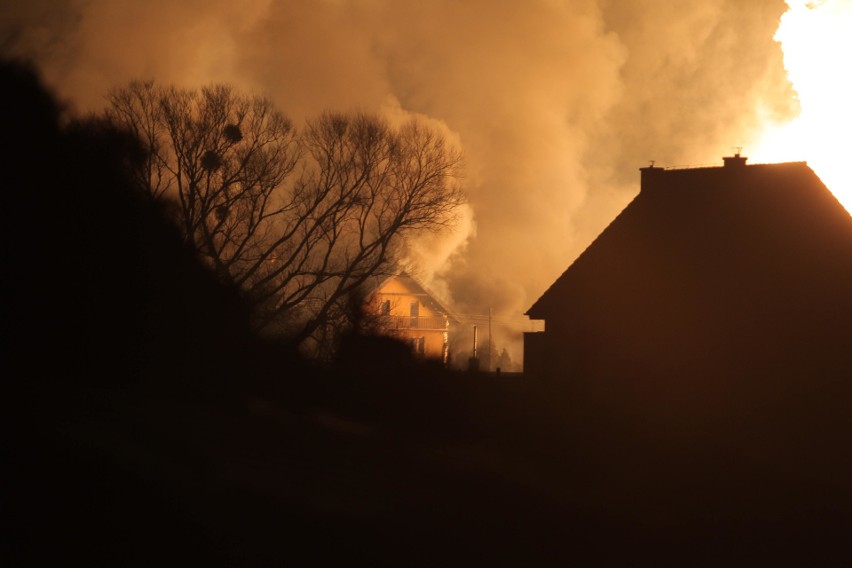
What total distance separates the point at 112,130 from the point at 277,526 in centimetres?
2322

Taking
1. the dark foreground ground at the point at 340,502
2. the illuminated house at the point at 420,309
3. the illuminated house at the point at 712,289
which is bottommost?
the dark foreground ground at the point at 340,502

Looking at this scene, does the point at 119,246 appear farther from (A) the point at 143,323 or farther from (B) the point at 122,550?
(B) the point at 122,550

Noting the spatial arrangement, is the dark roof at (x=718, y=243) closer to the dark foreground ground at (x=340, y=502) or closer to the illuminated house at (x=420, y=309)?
the dark foreground ground at (x=340, y=502)

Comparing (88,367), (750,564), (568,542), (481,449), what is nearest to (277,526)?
(568,542)

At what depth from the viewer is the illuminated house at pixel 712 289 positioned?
30.4m

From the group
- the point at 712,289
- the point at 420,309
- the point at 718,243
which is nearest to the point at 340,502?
the point at 712,289

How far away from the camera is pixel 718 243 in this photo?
A: 32312 mm

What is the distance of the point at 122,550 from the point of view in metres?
9.82

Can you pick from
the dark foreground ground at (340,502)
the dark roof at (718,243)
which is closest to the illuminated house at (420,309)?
the dark roof at (718,243)

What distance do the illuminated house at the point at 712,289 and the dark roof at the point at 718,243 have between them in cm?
4

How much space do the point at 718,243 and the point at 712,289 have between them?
167 centimetres

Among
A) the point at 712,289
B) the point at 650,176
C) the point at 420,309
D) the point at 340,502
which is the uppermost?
the point at 420,309

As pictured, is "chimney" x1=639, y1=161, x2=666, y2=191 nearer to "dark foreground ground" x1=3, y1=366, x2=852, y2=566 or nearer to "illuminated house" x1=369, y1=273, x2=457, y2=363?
"dark foreground ground" x1=3, y1=366, x2=852, y2=566

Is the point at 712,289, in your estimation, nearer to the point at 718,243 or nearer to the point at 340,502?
the point at 718,243
